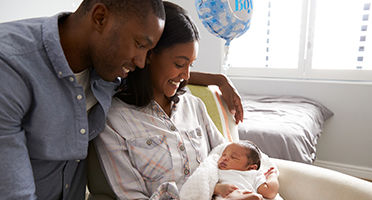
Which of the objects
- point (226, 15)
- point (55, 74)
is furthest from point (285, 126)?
point (55, 74)

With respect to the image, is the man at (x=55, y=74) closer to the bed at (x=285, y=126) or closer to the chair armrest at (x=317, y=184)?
the chair armrest at (x=317, y=184)

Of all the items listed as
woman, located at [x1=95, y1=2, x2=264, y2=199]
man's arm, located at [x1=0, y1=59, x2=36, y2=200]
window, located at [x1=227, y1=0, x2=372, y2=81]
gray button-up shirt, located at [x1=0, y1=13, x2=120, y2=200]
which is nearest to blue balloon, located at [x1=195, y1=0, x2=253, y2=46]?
woman, located at [x1=95, y1=2, x2=264, y2=199]

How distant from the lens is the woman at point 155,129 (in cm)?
97

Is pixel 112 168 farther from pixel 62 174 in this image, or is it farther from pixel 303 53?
pixel 303 53

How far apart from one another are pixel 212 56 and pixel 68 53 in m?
2.99

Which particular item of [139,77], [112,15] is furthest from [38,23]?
[139,77]

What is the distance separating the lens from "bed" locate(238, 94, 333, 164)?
1961 mm

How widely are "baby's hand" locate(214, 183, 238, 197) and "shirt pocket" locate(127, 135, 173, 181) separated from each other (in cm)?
20

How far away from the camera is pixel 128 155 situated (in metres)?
0.99

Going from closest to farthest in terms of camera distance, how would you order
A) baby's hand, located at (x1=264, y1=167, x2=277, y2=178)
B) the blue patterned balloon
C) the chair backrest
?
baby's hand, located at (x1=264, y1=167, x2=277, y2=178) < the chair backrest < the blue patterned balloon

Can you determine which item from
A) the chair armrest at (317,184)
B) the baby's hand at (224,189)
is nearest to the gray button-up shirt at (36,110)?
the baby's hand at (224,189)

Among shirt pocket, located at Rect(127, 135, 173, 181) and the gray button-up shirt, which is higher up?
the gray button-up shirt

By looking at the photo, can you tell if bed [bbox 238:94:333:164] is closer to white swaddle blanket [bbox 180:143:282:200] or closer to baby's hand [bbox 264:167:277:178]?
baby's hand [bbox 264:167:277:178]

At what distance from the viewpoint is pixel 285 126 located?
2121 mm
